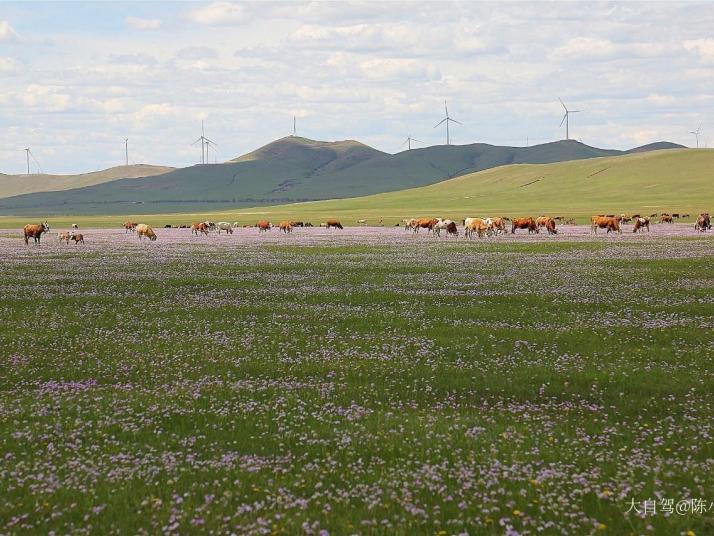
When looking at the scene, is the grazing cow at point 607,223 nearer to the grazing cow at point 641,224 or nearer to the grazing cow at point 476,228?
the grazing cow at point 641,224

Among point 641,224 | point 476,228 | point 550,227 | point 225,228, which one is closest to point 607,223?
point 641,224

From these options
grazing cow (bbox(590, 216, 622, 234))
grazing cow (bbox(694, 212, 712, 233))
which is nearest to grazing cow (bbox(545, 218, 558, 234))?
grazing cow (bbox(590, 216, 622, 234))

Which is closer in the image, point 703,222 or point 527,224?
point 703,222

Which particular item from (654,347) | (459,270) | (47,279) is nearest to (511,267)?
(459,270)

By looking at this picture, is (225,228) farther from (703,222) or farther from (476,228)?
(703,222)

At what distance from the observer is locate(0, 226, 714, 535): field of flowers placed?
355 inches

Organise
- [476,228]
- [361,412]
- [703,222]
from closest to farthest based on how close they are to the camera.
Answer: [361,412]
[476,228]
[703,222]

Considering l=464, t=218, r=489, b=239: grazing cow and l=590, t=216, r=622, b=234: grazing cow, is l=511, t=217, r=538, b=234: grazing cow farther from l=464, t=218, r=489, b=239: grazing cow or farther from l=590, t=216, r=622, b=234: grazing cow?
l=464, t=218, r=489, b=239: grazing cow

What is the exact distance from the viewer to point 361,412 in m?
13.2

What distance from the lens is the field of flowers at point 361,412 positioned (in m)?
9.01

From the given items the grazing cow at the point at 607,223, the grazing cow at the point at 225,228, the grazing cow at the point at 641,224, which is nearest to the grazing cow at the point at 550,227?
the grazing cow at the point at 607,223

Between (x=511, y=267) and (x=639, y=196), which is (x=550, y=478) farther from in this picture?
(x=639, y=196)

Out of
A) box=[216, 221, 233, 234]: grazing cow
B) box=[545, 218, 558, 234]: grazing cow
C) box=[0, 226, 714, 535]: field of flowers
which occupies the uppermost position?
box=[216, 221, 233, 234]: grazing cow

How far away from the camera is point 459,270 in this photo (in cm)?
3850
